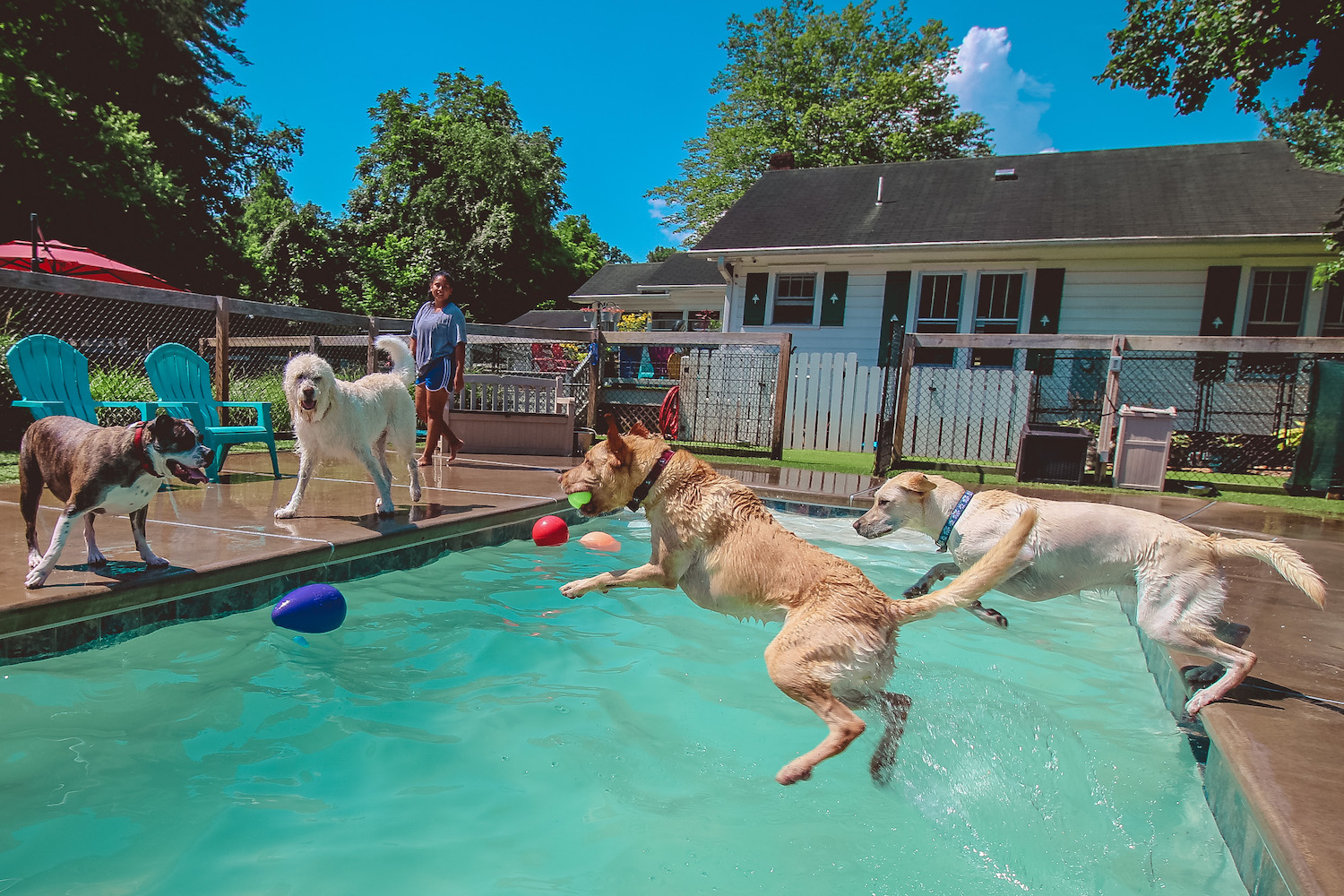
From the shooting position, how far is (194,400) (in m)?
7.03

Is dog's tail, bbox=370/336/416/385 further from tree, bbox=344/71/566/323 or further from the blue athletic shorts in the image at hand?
tree, bbox=344/71/566/323

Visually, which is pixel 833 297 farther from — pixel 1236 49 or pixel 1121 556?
pixel 1121 556

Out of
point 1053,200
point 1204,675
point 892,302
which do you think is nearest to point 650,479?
point 1204,675

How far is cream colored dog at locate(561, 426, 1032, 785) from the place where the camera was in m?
2.85

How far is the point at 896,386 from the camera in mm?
11141

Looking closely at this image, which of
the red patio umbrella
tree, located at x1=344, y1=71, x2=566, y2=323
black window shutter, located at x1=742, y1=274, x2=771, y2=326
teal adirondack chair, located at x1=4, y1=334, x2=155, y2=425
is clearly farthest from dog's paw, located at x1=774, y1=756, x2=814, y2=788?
tree, located at x1=344, y1=71, x2=566, y2=323

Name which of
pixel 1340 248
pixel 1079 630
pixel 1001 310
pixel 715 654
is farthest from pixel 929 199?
pixel 715 654

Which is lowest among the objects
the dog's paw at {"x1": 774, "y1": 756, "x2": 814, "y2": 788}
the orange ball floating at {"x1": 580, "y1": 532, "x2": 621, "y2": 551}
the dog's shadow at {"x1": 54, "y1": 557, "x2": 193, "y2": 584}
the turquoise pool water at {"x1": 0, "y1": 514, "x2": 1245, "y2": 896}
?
the turquoise pool water at {"x1": 0, "y1": 514, "x2": 1245, "y2": 896}

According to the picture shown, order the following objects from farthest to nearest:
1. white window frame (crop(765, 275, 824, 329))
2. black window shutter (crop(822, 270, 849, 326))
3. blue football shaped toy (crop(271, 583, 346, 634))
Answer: white window frame (crop(765, 275, 824, 329)), black window shutter (crop(822, 270, 849, 326)), blue football shaped toy (crop(271, 583, 346, 634))

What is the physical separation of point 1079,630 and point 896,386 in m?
6.25

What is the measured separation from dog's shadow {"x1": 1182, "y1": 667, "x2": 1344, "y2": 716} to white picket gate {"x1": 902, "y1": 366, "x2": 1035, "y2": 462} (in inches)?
323

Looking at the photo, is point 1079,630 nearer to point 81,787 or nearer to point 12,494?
point 81,787

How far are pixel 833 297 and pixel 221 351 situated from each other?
13.1 meters

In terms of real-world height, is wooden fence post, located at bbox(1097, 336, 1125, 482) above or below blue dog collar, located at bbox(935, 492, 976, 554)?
above
